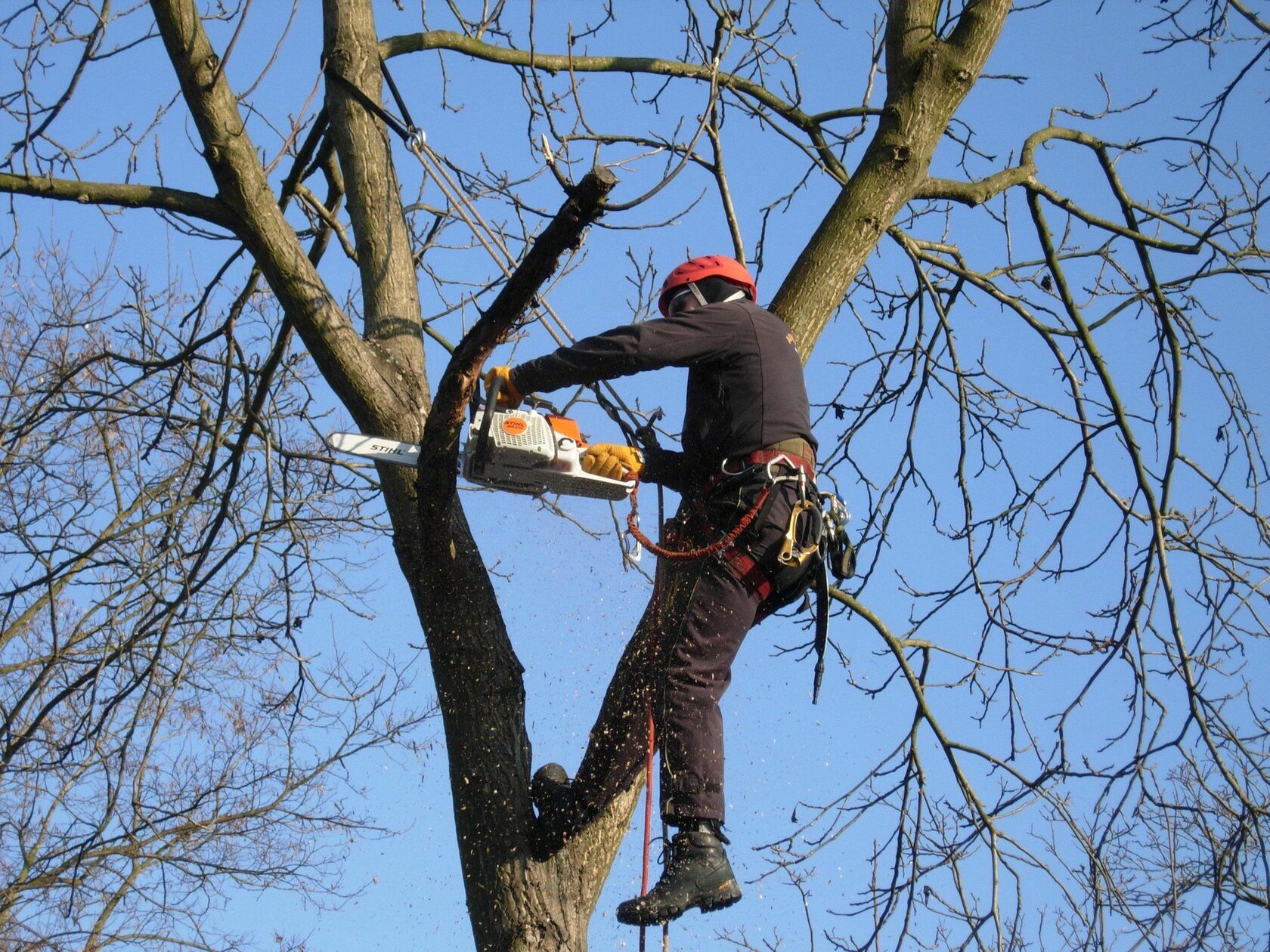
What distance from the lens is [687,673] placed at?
11.2 ft

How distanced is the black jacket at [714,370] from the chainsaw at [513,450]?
200mm

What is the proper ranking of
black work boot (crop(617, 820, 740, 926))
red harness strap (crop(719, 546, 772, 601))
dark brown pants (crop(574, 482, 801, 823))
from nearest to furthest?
black work boot (crop(617, 820, 740, 926)) < dark brown pants (crop(574, 482, 801, 823)) < red harness strap (crop(719, 546, 772, 601))

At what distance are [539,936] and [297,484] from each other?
3.46 metres

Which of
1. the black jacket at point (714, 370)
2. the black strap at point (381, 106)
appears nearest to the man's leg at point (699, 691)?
the black jacket at point (714, 370)

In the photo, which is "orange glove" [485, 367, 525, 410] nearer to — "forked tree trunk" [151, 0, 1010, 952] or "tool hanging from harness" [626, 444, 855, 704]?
"forked tree trunk" [151, 0, 1010, 952]

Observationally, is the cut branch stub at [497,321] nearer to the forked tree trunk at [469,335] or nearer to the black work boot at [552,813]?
the forked tree trunk at [469,335]

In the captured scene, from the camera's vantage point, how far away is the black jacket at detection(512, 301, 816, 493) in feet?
11.4

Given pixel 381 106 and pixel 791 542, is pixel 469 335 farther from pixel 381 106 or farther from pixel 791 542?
pixel 381 106

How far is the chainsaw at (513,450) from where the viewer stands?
147 inches

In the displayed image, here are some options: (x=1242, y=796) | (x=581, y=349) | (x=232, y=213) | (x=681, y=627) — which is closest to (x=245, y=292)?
(x=232, y=213)

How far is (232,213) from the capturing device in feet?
13.2

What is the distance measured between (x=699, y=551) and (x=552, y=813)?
2.66 ft

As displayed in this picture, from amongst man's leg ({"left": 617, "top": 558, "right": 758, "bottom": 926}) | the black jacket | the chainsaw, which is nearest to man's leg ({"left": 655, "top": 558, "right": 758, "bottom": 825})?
man's leg ({"left": 617, "top": 558, "right": 758, "bottom": 926})

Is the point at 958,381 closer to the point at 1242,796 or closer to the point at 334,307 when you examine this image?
the point at 1242,796
